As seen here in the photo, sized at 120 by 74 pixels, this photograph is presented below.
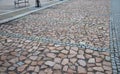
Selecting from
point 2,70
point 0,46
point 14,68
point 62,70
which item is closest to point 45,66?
point 62,70

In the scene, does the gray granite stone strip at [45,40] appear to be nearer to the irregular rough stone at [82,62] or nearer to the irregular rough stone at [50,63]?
the irregular rough stone at [82,62]

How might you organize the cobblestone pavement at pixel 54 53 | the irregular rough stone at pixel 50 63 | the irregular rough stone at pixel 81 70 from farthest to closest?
the irregular rough stone at pixel 50 63, the cobblestone pavement at pixel 54 53, the irregular rough stone at pixel 81 70

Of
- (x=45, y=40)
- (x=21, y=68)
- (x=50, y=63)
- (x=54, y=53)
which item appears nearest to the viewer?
(x=21, y=68)

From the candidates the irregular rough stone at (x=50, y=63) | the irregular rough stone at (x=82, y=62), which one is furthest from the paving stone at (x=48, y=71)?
the irregular rough stone at (x=82, y=62)

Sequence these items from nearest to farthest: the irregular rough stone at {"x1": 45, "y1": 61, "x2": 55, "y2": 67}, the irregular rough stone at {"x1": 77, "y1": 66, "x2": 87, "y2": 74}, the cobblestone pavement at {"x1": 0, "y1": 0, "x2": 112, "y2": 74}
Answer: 1. the irregular rough stone at {"x1": 77, "y1": 66, "x2": 87, "y2": 74}
2. the cobblestone pavement at {"x1": 0, "y1": 0, "x2": 112, "y2": 74}
3. the irregular rough stone at {"x1": 45, "y1": 61, "x2": 55, "y2": 67}

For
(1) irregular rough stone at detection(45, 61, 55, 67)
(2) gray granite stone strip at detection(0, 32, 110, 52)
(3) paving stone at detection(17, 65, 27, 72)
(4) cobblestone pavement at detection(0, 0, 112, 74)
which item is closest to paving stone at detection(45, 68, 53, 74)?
(4) cobblestone pavement at detection(0, 0, 112, 74)

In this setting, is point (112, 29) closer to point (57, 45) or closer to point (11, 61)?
point (57, 45)

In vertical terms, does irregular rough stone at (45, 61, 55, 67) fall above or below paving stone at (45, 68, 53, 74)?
above

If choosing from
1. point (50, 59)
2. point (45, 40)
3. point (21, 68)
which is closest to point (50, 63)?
point (50, 59)

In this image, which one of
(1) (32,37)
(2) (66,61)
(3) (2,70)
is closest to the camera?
(3) (2,70)

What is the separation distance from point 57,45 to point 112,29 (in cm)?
285

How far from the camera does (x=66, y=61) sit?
414 centimetres

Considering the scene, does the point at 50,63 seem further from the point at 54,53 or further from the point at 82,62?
the point at 82,62

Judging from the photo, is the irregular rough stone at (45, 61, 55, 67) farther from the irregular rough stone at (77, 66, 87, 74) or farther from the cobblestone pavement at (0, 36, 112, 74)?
the irregular rough stone at (77, 66, 87, 74)
